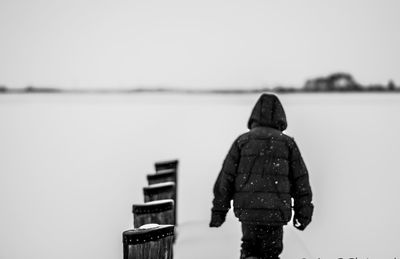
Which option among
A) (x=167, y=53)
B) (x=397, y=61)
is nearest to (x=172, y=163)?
(x=167, y=53)

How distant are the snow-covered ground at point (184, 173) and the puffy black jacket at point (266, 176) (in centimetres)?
124

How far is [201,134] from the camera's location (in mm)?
11336

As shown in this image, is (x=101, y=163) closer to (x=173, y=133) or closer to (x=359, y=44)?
(x=173, y=133)

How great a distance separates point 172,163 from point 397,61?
1582 centimetres

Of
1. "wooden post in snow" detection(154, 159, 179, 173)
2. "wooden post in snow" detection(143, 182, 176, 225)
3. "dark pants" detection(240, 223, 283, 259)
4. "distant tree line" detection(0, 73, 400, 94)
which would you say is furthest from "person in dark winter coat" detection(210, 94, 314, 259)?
"distant tree line" detection(0, 73, 400, 94)

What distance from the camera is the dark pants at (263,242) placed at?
289cm

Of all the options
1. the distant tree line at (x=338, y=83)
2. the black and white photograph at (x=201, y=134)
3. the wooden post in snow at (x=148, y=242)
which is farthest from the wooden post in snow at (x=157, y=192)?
the distant tree line at (x=338, y=83)

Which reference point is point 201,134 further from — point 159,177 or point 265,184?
point 265,184

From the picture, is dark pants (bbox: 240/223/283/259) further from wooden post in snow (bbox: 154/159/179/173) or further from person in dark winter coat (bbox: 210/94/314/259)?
wooden post in snow (bbox: 154/159/179/173)

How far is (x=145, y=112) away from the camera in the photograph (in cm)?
1627

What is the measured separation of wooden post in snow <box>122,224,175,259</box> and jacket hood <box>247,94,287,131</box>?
41.5 inches

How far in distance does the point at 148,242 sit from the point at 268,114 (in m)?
1.29

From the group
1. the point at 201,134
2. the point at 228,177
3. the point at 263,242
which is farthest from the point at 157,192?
the point at 201,134

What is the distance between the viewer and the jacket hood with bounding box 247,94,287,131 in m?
3.01
